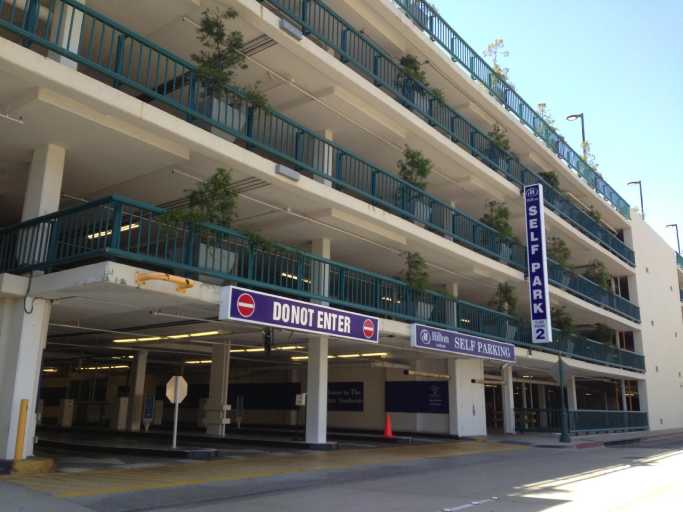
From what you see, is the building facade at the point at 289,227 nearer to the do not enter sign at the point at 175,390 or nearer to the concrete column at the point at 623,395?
the concrete column at the point at 623,395

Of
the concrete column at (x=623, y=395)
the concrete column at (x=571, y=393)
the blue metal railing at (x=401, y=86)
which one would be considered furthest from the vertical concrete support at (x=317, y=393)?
the concrete column at (x=623, y=395)

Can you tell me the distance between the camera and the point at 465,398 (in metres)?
22.8

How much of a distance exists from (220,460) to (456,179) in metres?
13.6

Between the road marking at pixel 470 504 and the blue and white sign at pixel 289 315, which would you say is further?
the blue and white sign at pixel 289 315

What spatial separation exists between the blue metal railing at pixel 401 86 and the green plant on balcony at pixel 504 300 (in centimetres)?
456

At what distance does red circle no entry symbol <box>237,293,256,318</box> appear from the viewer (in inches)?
465

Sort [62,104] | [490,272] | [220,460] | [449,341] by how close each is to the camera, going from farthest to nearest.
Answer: [490,272]
[449,341]
[220,460]
[62,104]

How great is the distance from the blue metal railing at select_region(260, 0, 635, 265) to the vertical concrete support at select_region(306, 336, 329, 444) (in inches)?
310

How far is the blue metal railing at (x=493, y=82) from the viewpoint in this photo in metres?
21.1

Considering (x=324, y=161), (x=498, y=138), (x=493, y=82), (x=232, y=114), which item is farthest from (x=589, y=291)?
(x=232, y=114)

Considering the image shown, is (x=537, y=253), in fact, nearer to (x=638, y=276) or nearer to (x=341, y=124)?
(x=341, y=124)

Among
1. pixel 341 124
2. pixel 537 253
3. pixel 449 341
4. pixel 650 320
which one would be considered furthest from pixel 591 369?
pixel 341 124

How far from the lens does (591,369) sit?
29.5 m

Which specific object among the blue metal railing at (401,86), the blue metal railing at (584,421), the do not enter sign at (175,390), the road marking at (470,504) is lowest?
the road marking at (470,504)
